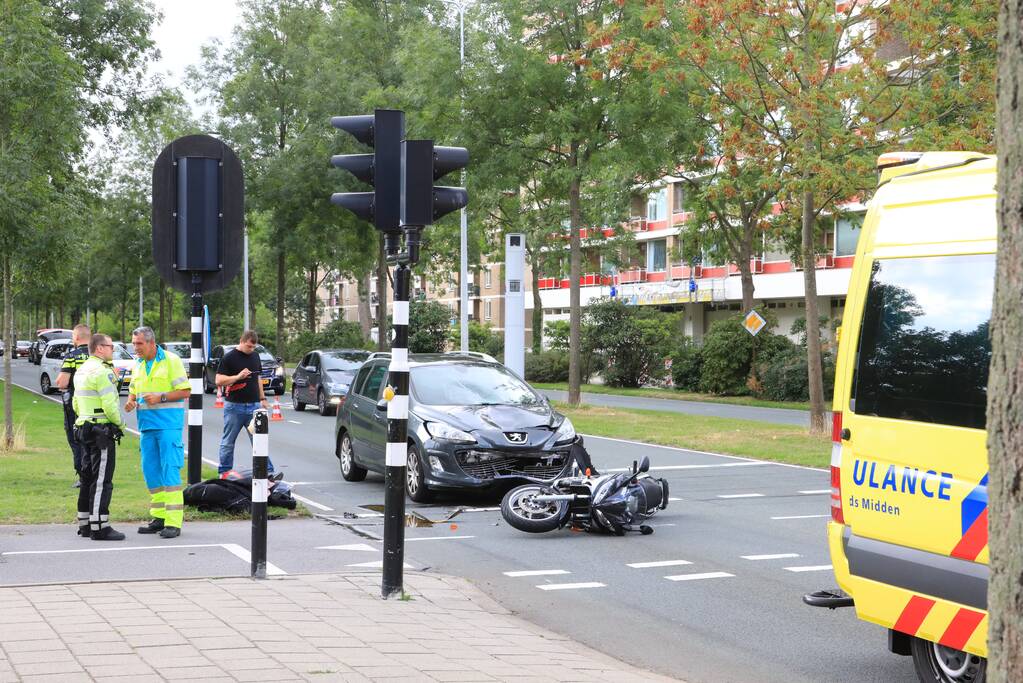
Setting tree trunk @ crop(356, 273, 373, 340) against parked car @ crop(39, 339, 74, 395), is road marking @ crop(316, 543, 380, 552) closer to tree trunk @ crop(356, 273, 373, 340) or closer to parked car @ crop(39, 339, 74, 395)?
parked car @ crop(39, 339, 74, 395)

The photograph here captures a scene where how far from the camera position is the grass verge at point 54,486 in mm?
11703

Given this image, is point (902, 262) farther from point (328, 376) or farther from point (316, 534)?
point (328, 376)

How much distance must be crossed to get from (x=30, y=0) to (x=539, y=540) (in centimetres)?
1183

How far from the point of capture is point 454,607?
313 inches

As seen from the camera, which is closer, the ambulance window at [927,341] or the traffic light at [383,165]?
the ambulance window at [927,341]

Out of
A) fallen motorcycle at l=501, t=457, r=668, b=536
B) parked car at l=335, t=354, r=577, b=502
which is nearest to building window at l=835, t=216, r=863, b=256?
parked car at l=335, t=354, r=577, b=502

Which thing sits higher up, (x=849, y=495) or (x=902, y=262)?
(x=902, y=262)

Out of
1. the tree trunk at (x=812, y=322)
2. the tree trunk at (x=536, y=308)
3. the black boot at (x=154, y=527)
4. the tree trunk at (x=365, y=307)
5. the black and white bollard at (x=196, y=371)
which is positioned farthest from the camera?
the tree trunk at (x=365, y=307)

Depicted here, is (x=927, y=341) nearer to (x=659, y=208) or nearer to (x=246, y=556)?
(x=246, y=556)

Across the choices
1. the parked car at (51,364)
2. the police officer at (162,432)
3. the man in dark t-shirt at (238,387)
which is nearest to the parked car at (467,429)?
the man in dark t-shirt at (238,387)

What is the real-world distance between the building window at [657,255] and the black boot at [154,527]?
59615 millimetres

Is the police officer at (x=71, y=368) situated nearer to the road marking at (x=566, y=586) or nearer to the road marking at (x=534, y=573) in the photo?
the road marking at (x=534, y=573)

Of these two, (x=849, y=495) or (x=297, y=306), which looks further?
(x=297, y=306)

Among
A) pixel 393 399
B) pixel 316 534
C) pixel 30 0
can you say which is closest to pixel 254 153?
pixel 30 0
